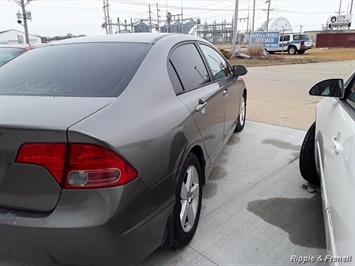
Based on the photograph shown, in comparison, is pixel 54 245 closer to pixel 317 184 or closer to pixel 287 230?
pixel 287 230

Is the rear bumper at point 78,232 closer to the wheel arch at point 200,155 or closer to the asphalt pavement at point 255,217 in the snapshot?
the asphalt pavement at point 255,217

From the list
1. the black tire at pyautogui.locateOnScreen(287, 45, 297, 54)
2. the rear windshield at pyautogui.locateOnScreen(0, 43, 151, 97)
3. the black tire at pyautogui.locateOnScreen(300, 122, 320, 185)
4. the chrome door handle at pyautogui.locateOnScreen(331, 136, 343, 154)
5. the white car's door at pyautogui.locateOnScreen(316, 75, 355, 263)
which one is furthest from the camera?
the black tire at pyautogui.locateOnScreen(287, 45, 297, 54)

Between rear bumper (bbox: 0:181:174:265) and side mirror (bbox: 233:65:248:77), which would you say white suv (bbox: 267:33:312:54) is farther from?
rear bumper (bbox: 0:181:174:265)

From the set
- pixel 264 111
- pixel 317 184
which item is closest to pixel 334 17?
pixel 264 111

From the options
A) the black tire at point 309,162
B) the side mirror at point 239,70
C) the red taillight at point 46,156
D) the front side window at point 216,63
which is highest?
the front side window at point 216,63

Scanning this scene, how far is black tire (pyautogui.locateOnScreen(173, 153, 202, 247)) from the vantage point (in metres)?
2.09

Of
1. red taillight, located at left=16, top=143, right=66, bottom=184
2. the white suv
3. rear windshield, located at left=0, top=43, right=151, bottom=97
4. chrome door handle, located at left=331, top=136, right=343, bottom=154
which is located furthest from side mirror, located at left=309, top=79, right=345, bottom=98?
the white suv

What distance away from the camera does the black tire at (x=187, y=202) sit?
209 centimetres

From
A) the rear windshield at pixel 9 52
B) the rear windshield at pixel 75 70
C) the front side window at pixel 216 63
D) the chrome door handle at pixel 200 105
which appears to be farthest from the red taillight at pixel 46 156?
the rear windshield at pixel 9 52

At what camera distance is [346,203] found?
139 cm

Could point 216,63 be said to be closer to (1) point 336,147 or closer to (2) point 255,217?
(2) point 255,217

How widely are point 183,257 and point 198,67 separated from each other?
1.78 metres

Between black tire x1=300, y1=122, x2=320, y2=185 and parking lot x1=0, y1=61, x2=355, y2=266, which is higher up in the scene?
black tire x1=300, y1=122, x2=320, y2=185

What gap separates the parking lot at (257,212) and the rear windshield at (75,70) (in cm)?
133
